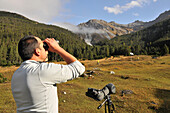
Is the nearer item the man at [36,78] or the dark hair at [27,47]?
the man at [36,78]

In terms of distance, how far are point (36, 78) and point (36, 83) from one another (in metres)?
0.07

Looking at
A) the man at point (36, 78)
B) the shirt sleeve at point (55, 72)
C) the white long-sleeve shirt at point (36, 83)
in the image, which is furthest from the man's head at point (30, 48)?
the shirt sleeve at point (55, 72)

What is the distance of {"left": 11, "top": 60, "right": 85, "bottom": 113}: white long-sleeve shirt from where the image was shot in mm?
1573

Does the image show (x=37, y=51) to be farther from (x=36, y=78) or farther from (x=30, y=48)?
(x=36, y=78)

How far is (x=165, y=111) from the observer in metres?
8.80

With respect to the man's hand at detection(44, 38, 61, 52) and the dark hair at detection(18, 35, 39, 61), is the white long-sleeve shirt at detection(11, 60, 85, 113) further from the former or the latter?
the man's hand at detection(44, 38, 61, 52)

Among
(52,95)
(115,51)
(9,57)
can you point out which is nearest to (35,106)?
(52,95)

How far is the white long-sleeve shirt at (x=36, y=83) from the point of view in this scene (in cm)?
157

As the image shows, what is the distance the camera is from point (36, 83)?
5.16 feet

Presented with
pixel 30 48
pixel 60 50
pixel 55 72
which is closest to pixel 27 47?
pixel 30 48

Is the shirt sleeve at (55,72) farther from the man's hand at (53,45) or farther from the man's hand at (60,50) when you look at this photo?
the man's hand at (53,45)

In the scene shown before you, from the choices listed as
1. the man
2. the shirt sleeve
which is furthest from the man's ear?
the shirt sleeve

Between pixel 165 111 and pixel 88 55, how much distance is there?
101180mm

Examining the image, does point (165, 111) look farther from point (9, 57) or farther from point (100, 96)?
point (9, 57)
